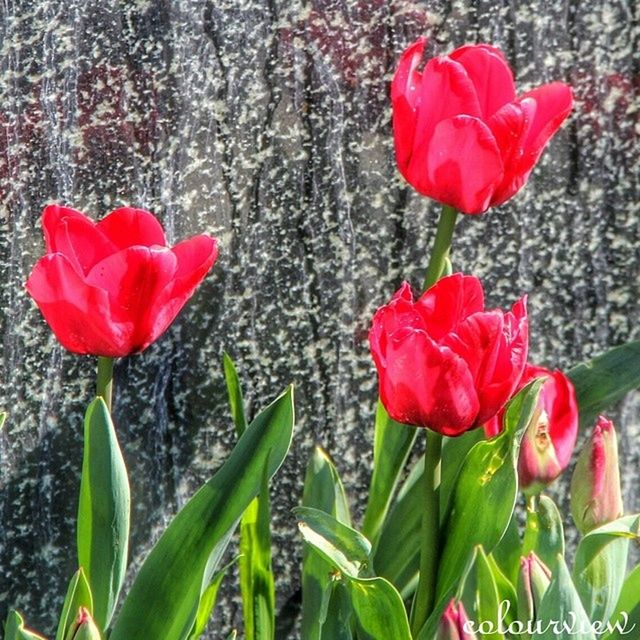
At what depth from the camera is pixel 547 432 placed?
756mm

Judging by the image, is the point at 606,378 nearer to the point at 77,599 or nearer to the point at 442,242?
the point at 442,242

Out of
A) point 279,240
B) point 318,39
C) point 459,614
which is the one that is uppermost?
point 318,39

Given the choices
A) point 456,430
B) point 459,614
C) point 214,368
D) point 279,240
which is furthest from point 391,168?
point 459,614

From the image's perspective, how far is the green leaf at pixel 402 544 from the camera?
88 centimetres

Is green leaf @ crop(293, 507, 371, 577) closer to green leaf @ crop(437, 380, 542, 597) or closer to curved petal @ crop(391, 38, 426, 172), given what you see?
green leaf @ crop(437, 380, 542, 597)

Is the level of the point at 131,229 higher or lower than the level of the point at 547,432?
higher

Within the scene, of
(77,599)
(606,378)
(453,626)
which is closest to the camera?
(453,626)

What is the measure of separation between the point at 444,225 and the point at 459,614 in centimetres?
30

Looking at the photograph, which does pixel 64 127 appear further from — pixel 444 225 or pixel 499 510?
pixel 499 510

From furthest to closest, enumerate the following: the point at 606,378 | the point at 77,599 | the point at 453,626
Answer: the point at 606,378
the point at 77,599
the point at 453,626

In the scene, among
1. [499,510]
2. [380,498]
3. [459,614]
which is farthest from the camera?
[380,498]

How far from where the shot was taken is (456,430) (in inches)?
26.1

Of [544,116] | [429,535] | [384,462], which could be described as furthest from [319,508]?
[544,116]

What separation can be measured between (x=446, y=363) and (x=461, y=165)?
6.3 inches
